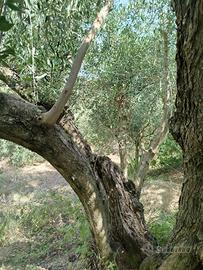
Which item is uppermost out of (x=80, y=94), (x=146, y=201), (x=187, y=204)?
(x=80, y=94)

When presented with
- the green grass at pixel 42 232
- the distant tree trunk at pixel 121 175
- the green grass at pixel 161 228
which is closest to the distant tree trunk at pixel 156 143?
the green grass at pixel 161 228

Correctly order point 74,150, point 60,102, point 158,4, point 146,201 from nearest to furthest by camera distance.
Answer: point 60,102
point 74,150
point 158,4
point 146,201

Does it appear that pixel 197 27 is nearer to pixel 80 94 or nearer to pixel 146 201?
pixel 80 94

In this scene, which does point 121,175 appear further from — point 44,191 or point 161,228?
point 44,191

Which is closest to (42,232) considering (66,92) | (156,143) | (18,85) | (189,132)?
(156,143)

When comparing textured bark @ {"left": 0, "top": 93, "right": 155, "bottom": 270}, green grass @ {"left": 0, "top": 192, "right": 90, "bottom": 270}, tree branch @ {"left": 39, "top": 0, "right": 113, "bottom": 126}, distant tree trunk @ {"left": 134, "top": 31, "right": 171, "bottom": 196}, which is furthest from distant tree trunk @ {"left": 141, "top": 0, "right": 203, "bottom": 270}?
distant tree trunk @ {"left": 134, "top": 31, "right": 171, "bottom": 196}

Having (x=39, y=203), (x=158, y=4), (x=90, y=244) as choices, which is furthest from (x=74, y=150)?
(x=39, y=203)

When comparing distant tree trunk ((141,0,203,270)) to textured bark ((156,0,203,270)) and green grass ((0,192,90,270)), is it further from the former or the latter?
green grass ((0,192,90,270))

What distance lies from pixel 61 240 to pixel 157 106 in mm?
3496

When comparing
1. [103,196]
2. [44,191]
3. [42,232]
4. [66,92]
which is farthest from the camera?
[44,191]

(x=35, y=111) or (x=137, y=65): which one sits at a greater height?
(x=137, y=65)

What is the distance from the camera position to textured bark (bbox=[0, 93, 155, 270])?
3398 mm

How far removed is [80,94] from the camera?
6582mm

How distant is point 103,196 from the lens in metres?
3.77
